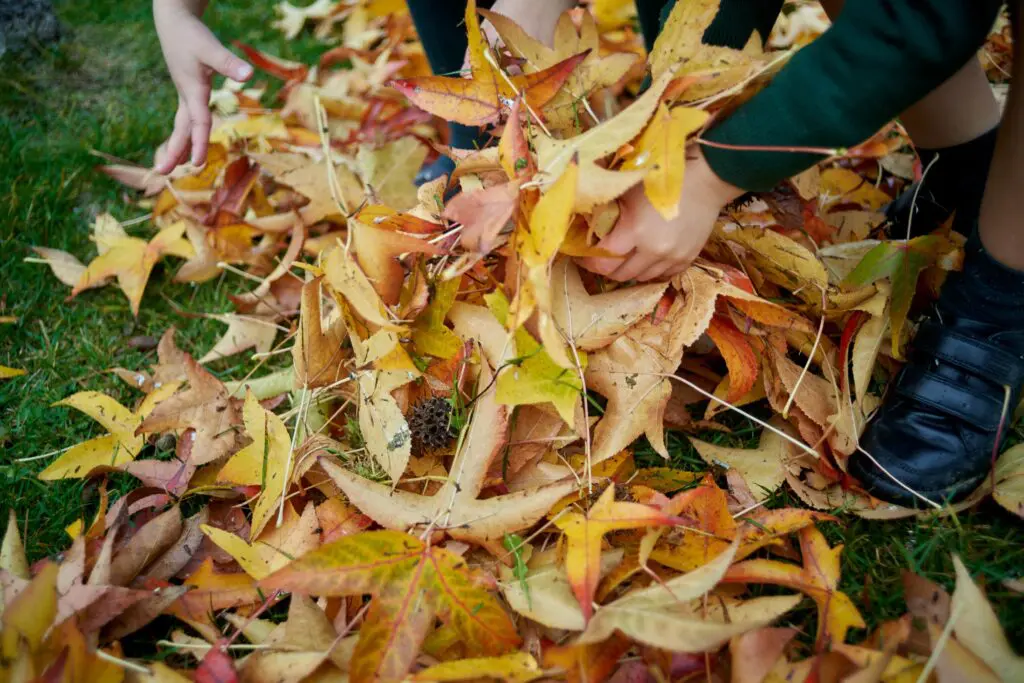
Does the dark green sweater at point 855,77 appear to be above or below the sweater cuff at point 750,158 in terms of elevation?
above

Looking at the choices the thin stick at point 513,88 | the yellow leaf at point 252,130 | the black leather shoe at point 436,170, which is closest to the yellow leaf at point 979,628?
the thin stick at point 513,88

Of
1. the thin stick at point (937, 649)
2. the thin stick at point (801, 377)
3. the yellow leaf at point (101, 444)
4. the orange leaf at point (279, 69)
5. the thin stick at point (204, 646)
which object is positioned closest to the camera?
the thin stick at point (937, 649)

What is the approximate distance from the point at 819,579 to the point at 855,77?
0.50 m

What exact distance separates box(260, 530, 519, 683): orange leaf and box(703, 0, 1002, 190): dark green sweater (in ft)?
1.69

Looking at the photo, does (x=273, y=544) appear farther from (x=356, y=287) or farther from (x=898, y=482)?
(x=898, y=482)

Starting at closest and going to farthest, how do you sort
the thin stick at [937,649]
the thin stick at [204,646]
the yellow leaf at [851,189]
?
the thin stick at [937,649]
the thin stick at [204,646]
the yellow leaf at [851,189]

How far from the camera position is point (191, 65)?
41.8 inches

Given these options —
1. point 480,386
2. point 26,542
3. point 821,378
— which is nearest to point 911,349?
point 821,378

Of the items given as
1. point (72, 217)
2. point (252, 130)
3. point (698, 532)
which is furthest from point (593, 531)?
point (72, 217)

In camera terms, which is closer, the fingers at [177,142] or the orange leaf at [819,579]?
the orange leaf at [819,579]

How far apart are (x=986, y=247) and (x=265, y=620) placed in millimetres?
968

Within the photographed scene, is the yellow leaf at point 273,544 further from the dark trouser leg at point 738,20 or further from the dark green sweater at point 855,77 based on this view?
the dark trouser leg at point 738,20

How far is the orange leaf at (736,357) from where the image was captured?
841 millimetres

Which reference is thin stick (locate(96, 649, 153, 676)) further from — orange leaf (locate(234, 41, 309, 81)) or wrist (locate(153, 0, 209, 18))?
orange leaf (locate(234, 41, 309, 81))
